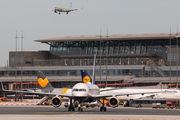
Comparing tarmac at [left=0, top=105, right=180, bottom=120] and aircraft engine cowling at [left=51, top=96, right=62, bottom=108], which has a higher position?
aircraft engine cowling at [left=51, top=96, right=62, bottom=108]

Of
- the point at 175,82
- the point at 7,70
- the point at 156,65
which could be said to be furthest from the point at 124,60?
the point at 7,70

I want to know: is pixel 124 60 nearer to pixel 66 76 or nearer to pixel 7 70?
pixel 66 76

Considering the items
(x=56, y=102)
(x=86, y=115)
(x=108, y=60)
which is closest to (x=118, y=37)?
(x=108, y=60)

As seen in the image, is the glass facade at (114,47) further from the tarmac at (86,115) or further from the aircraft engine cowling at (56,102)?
the tarmac at (86,115)

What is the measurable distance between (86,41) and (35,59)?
79.1ft

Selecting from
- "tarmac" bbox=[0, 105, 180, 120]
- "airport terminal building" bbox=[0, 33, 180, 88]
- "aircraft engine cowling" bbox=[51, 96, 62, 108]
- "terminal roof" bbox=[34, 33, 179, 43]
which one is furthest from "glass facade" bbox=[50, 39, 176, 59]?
"tarmac" bbox=[0, 105, 180, 120]

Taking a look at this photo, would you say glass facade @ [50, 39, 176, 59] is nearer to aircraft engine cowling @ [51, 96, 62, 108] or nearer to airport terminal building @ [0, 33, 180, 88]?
airport terminal building @ [0, 33, 180, 88]

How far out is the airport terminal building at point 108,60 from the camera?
133375 millimetres

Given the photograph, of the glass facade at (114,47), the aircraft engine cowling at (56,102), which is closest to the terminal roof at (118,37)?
the glass facade at (114,47)

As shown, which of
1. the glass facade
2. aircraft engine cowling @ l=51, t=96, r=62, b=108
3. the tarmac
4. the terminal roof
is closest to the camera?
the tarmac

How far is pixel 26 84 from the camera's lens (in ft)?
458

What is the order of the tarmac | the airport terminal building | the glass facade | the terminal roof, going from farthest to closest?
1. the glass facade
2. the terminal roof
3. the airport terminal building
4. the tarmac

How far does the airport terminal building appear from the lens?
13338 centimetres

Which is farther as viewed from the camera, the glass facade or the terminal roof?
the glass facade
